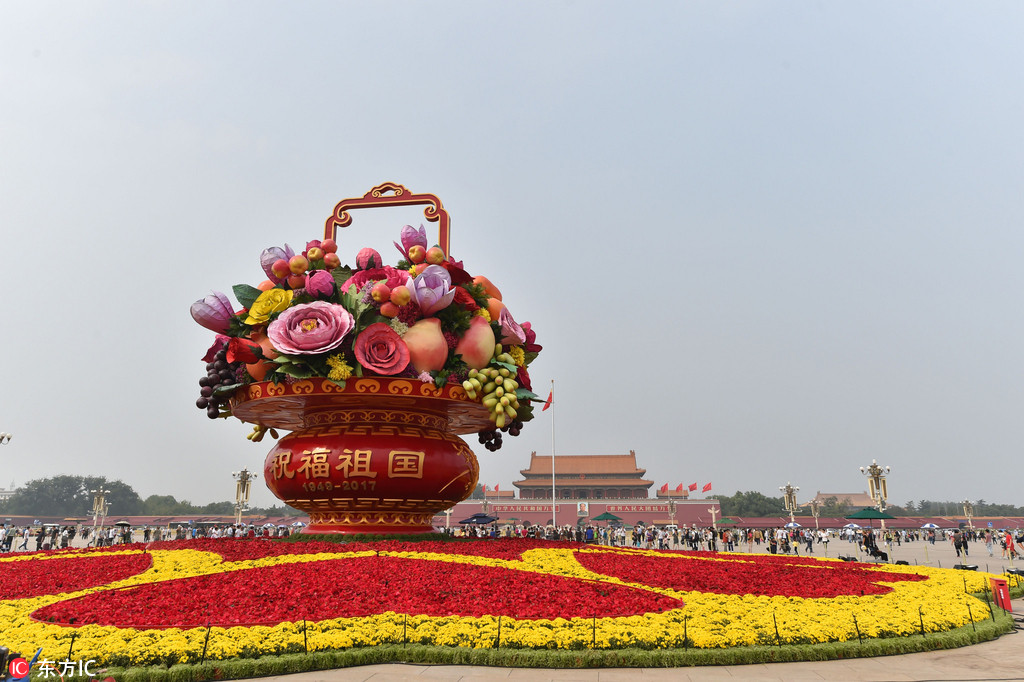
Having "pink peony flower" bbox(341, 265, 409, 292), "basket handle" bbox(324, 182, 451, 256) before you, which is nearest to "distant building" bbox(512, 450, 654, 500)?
"basket handle" bbox(324, 182, 451, 256)

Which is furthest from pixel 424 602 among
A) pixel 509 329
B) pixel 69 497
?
pixel 69 497

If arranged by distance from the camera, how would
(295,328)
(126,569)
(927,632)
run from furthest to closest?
1. (295,328)
2. (126,569)
3. (927,632)

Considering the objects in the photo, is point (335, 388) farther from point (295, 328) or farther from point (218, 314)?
point (218, 314)

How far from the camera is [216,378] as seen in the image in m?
12.1

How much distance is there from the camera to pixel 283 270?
12.3 m

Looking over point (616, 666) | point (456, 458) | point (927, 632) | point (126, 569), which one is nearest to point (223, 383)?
point (126, 569)

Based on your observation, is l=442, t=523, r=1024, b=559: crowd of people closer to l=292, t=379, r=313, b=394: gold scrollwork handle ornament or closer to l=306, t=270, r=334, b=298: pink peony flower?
l=292, t=379, r=313, b=394: gold scrollwork handle ornament

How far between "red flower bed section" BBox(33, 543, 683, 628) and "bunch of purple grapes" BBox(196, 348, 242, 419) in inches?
182

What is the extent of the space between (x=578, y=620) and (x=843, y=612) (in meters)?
Answer: 3.42

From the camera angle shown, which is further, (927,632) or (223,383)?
(223,383)

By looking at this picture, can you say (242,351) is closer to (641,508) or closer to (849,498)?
(641,508)

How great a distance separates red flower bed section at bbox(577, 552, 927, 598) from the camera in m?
8.84

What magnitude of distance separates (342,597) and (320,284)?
613cm

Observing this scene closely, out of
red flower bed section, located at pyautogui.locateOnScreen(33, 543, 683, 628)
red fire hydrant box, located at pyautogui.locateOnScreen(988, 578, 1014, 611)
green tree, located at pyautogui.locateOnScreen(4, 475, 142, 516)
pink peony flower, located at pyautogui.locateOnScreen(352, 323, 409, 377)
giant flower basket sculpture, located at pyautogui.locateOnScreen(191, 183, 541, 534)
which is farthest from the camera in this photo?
green tree, located at pyautogui.locateOnScreen(4, 475, 142, 516)
